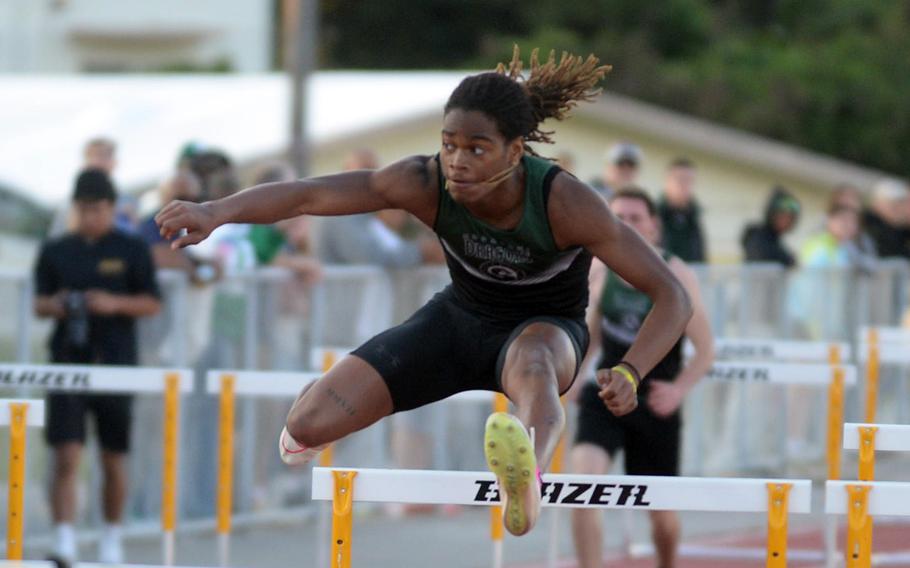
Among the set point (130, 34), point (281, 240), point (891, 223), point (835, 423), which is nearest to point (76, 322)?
point (281, 240)

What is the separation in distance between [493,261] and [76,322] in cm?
404

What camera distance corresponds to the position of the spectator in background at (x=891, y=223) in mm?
17203

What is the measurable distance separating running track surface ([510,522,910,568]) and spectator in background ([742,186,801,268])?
3.01 meters

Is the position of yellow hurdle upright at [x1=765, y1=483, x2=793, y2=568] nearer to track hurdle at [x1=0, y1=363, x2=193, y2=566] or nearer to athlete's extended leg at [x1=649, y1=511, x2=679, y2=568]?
track hurdle at [x1=0, y1=363, x2=193, y2=566]

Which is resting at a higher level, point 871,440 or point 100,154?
point 100,154

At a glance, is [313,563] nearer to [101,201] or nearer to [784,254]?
[101,201]

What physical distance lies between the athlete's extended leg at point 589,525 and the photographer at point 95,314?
265 centimetres

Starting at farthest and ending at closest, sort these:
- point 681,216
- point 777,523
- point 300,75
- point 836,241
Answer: point 836,241
point 681,216
point 300,75
point 777,523

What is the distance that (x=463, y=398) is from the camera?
9.28m

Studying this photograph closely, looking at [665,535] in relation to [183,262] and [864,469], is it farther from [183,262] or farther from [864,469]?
[183,262]

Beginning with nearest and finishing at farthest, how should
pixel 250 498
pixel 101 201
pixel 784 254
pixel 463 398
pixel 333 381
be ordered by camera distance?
pixel 333 381, pixel 463 398, pixel 101 201, pixel 250 498, pixel 784 254

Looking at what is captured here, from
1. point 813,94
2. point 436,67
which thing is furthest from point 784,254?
point 436,67

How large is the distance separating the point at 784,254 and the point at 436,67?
110 ft

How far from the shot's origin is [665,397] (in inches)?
336
